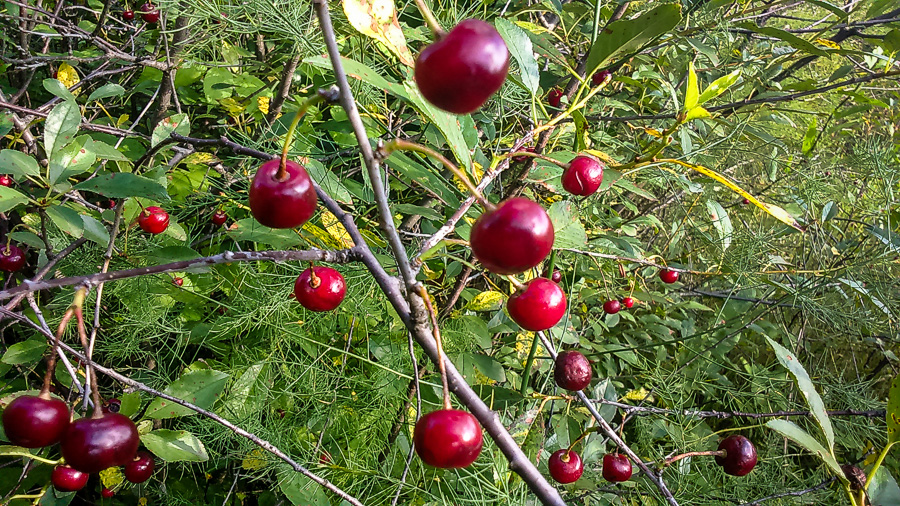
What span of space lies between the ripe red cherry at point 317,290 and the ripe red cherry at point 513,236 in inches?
14.6

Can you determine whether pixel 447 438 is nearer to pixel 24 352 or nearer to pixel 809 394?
pixel 809 394

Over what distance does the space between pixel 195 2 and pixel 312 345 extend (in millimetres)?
950

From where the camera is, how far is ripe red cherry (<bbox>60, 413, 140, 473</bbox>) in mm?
548

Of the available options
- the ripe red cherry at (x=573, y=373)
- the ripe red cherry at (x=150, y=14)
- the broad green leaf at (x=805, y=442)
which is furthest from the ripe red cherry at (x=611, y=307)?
the ripe red cherry at (x=150, y=14)

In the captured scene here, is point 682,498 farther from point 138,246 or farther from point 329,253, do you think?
point 138,246

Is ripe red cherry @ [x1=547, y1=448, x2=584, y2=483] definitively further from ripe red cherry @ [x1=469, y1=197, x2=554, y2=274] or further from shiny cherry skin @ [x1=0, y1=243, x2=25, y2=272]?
shiny cherry skin @ [x1=0, y1=243, x2=25, y2=272]

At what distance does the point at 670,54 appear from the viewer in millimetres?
2129

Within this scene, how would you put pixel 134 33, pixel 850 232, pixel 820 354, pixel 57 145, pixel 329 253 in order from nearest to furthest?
pixel 329 253 → pixel 57 145 → pixel 134 33 → pixel 820 354 → pixel 850 232

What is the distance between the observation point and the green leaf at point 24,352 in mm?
1139

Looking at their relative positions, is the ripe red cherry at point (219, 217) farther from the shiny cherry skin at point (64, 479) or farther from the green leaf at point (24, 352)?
the shiny cherry skin at point (64, 479)

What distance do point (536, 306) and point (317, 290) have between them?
31cm

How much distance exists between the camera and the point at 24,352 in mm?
1148

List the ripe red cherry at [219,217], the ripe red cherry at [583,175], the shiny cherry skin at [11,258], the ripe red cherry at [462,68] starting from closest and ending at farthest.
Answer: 1. the ripe red cherry at [462,68]
2. the ripe red cherry at [583,175]
3. the shiny cherry skin at [11,258]
4. the ripe red cherry at [219,217]

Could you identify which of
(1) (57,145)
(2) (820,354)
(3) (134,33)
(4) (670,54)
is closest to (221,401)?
(1) (57,145)
